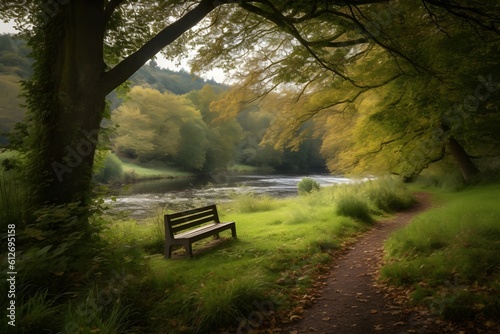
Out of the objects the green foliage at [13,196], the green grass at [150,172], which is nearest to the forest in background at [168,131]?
the green grass at [150,172]

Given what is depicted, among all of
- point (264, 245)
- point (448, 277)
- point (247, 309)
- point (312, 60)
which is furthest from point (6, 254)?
point (312, 60)

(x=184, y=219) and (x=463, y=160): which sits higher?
(x=463, y=160)

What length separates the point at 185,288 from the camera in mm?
4742

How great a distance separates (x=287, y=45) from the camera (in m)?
9.77

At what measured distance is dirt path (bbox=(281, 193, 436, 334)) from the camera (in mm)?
3750

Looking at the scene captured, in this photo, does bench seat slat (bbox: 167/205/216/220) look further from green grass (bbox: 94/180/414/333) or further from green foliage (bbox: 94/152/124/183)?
green foliage (bbox: 94/152/124/183)

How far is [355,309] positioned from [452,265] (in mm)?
1708

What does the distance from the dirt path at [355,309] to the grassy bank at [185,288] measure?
12.1 inches

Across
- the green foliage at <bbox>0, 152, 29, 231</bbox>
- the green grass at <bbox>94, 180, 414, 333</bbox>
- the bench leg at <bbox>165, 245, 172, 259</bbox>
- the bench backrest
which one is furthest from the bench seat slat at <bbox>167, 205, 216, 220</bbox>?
the green foliage at <bbox>0, 152, 29, 231</bbox>

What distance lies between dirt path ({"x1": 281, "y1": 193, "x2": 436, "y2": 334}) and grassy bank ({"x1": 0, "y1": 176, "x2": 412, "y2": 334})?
31cm

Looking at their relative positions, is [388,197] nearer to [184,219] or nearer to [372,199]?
[372,199]

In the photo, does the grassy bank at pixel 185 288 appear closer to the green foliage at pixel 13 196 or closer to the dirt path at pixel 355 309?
the dirt path at pixel 355 309

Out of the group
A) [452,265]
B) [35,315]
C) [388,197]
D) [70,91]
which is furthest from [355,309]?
[388,197]

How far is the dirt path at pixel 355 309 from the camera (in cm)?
375
